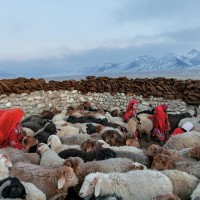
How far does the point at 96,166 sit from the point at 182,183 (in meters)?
1.61

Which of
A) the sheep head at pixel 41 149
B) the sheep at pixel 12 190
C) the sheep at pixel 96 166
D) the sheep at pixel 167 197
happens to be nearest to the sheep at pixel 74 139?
the sheep head at pixel 41 149

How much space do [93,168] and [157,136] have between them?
6814 millimetres

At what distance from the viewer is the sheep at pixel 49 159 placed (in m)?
7.87

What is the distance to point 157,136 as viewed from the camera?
13836 millimetres

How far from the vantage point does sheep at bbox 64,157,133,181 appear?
716 cm

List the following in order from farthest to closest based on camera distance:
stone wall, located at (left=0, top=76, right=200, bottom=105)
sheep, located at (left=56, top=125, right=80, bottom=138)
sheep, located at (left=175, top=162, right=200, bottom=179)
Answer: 1. stone wall, located at (left=0, top=76, right=200, bottom=105)
2. sheep, located at (left=56, top=125, right=80, bottom=138)
3. sheep, located at (left=175, top=162, right=200, bottom=179)

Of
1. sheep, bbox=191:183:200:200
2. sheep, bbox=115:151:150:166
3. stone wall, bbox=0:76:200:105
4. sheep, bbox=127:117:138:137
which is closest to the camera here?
sheep, bbox=191:183:200:200

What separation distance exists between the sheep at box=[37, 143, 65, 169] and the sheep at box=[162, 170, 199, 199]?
218 centimetres

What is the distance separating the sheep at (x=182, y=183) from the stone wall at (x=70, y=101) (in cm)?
952

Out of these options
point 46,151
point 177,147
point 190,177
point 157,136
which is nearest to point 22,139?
point 46,151

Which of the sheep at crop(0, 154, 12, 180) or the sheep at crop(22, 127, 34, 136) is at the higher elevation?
the sheep at crop(0, 154, 12, 180)

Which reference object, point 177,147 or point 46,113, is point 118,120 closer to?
point 46,113

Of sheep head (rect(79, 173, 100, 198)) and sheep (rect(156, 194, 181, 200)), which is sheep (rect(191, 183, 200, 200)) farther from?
sheep head (rect(79, 173, 100, 198))

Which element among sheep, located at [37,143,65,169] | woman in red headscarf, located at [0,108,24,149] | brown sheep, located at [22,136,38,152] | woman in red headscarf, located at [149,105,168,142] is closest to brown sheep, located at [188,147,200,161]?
sheep, located at [37,143,65,169]
